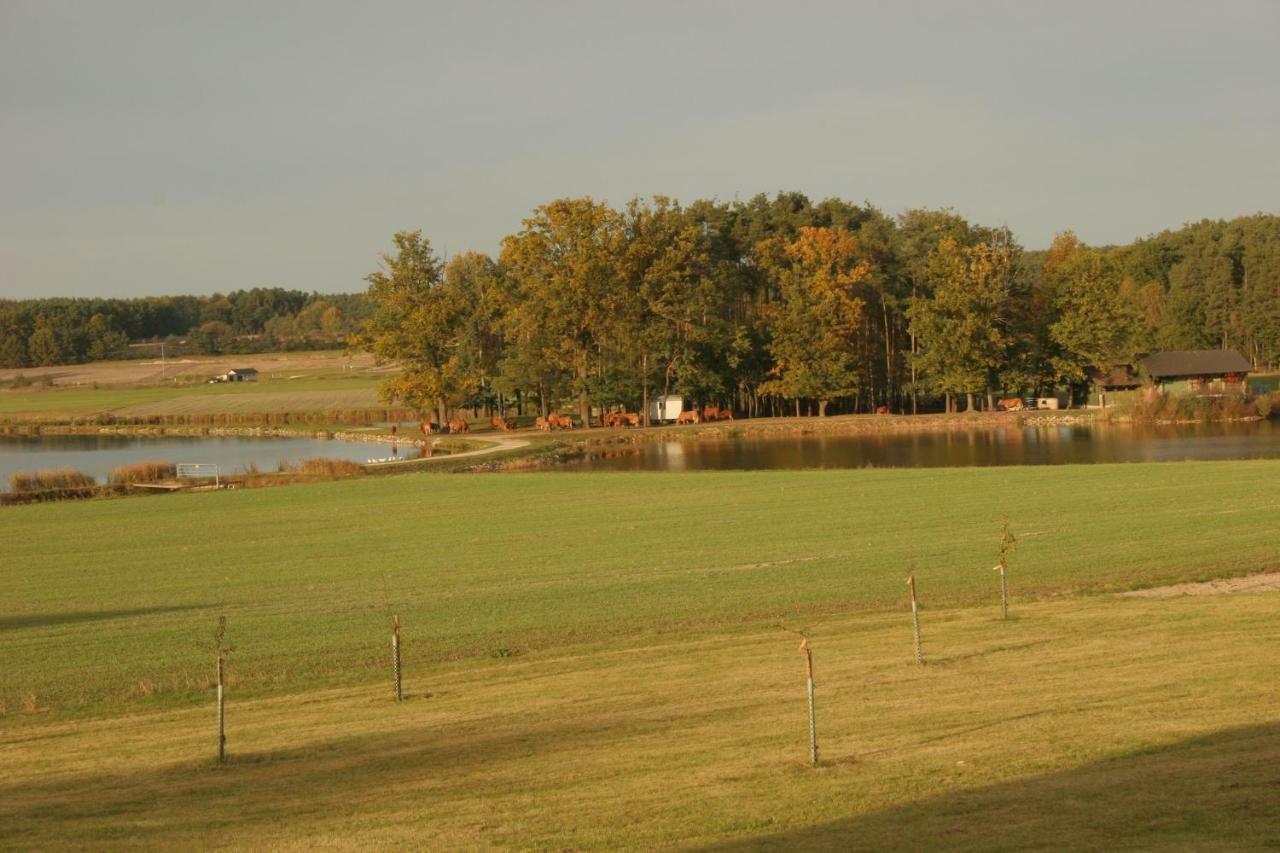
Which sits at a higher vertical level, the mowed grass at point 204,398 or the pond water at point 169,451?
the mowed grass at point 204,398

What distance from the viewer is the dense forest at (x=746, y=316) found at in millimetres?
86250

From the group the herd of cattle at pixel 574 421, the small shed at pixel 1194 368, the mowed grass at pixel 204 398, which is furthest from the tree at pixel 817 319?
the mowed grass at pixel 204 398

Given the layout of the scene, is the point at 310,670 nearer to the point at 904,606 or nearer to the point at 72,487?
the point at 904,606

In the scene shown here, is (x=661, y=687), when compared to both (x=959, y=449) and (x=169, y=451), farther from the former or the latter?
(x=169, y=451)

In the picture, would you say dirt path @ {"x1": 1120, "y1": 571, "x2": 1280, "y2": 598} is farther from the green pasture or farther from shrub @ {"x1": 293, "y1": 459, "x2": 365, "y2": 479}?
shrub @ {"x1": 293, "y1": 459, "x2": 365, "y2": 479}

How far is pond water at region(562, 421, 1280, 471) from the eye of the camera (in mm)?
58000

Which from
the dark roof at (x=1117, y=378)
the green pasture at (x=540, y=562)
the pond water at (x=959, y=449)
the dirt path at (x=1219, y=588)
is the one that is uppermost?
the dark roof at (x=1117, y=378)

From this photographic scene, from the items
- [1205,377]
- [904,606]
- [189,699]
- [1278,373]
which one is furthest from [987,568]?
[1278,373]

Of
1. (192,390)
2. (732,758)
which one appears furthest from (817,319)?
(192,390)

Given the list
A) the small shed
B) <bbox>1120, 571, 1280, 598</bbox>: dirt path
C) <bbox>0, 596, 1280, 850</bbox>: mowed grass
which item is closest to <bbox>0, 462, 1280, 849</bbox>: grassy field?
<bbox>0, 596, 1280, 850</bbox>: mowed grass

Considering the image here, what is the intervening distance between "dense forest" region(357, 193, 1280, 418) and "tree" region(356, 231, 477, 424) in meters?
0.14

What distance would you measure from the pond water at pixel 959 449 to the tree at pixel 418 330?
18901 millimetres

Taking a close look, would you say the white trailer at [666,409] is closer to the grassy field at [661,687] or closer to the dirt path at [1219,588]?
the grassy field at [661,687]

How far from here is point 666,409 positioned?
9144 cm
